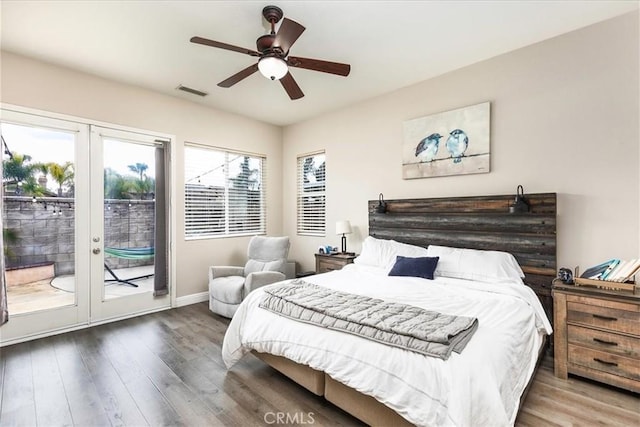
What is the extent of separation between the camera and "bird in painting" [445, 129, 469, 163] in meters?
3.43

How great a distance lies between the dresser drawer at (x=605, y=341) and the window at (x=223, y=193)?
172 inches

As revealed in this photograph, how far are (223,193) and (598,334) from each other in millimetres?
4746

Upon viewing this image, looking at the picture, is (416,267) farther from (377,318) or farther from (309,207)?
(309,207)

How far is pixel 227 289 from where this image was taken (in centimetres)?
373

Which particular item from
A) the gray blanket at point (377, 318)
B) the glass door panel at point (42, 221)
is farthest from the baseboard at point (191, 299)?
the gray blanket at point (377, 318)

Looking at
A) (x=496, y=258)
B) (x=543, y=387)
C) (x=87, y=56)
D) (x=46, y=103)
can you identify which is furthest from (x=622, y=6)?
(x=46, y=103)

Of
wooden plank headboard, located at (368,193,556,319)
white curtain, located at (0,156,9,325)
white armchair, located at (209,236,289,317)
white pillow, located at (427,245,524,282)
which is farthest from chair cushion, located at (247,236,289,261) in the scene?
white curtain, located at (0,156,9,325)

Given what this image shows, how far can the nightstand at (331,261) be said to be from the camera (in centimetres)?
417

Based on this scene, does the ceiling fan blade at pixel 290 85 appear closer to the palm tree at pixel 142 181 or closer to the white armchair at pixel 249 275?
→ the white armchair at pixel 249 275

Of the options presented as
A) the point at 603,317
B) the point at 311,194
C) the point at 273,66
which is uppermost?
the point at 273,66

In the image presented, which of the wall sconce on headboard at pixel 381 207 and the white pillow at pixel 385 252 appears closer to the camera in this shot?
the white pillow at pixel 385 252

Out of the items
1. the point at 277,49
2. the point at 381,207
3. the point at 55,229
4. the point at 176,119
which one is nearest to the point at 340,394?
the point at 277,49

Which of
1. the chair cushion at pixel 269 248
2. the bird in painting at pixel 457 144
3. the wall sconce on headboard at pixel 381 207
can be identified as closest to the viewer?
the bird in painting at pixel 457 144

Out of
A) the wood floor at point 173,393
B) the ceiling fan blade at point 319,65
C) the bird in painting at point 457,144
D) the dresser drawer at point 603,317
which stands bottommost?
the wood floor at point 173,393
